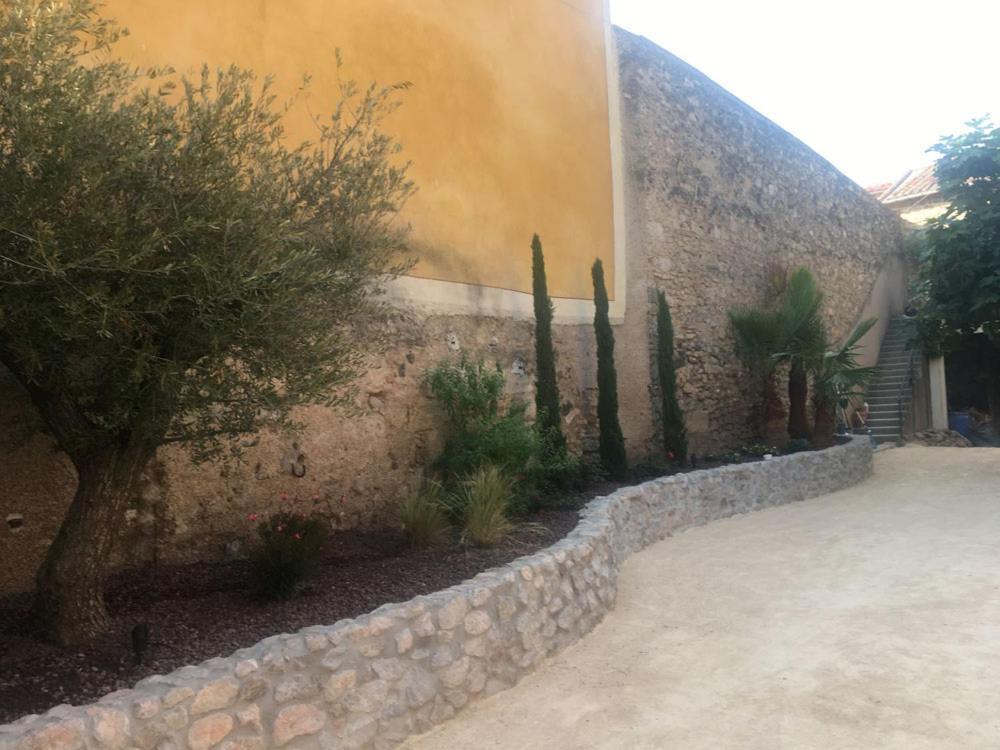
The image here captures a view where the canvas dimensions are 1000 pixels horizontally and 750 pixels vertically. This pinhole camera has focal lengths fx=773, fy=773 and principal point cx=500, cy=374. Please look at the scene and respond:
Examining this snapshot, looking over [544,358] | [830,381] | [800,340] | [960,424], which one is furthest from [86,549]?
[960,424]

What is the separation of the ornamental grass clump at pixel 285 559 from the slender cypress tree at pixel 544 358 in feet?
12.1

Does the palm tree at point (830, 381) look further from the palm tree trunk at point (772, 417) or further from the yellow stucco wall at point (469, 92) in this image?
the yellow stucco wall at point (469, 92)

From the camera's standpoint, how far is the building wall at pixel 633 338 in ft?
17.0

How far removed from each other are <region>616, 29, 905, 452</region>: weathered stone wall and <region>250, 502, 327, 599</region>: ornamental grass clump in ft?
21.3

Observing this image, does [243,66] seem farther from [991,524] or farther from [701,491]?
[991,524]

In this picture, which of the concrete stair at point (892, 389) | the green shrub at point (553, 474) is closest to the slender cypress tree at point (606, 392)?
the green shrub at point (553, 474)

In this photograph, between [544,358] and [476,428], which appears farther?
[544,358]

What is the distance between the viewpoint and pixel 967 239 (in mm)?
12438

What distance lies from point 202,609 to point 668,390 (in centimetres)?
721

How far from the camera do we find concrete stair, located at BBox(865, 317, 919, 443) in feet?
53.4

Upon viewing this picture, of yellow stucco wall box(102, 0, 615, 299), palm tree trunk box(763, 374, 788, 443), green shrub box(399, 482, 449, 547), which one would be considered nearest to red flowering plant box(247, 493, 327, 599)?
green shrub box(399, 482, 449, 547)

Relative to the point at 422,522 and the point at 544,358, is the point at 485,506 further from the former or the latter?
the point at 544,358

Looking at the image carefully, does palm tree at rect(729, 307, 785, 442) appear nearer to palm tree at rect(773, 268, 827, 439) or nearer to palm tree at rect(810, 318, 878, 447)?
palm tree at rect(773, 268, 827, 439)

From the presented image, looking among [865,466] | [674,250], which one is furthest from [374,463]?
[865,466]
